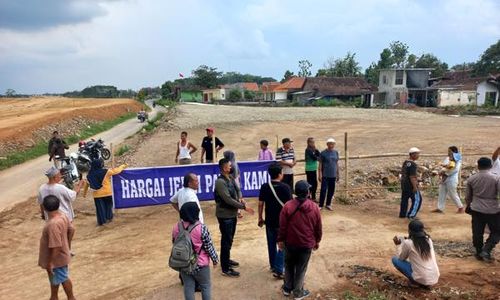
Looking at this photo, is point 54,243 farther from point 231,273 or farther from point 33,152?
point 33,152

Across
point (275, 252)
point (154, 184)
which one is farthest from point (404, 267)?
point (154, 184)

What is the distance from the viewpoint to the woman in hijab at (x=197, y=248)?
447 centimetres

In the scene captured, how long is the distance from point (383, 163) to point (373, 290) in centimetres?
954

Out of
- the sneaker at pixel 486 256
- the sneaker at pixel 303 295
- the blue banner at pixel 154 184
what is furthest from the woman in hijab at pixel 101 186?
the sneaker at pixel 486 256

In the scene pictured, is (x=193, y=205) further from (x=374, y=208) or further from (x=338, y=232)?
(x=374, y=208)

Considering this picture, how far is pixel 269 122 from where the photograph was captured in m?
35.0

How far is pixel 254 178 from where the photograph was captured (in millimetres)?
10000

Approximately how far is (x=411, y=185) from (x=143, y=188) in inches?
231

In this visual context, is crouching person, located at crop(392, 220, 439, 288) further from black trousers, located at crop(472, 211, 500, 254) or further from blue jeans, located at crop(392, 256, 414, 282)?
black trousers, located at crop(472, 211, 500, 254)

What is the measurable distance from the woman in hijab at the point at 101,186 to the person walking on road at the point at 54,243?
3716 millimetres

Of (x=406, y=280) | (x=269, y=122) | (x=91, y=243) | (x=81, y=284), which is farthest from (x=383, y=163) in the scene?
(x=269, y=122)

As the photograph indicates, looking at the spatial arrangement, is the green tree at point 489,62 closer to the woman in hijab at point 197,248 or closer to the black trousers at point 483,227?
the black trousers at point 483,227

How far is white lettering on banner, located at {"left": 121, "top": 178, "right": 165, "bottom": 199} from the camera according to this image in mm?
9484

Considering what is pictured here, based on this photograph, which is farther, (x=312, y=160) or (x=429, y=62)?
(x=429, y=62)
